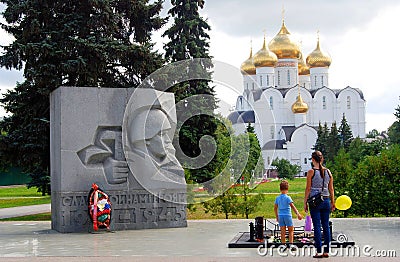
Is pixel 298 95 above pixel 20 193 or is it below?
above

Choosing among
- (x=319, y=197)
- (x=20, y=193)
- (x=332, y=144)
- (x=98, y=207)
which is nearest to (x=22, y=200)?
(x=20, y=193)

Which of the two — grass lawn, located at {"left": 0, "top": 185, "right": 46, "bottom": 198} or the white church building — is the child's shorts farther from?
the white church building

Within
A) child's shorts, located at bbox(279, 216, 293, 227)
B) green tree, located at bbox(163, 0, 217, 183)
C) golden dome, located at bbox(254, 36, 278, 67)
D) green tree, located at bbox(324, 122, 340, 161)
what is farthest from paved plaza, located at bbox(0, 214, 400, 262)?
golden dome, located at bbox(254, 36, 278, 67)

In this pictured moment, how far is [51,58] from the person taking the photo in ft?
66.5

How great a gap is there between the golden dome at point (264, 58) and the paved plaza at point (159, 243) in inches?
2461

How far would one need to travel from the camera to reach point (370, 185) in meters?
18.9

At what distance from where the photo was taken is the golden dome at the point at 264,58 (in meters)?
77.4

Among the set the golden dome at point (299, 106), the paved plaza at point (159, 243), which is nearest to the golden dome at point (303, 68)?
the golden dome at point (299, 106)

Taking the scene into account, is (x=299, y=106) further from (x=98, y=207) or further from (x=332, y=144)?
(x=98, y=207)

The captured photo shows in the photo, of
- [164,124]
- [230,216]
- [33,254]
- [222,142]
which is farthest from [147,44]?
[33,254]

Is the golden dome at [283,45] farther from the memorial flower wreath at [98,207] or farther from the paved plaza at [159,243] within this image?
the memorial flower wreath at [98,207]

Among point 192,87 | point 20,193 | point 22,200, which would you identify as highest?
point 192,87

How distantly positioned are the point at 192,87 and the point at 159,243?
13951mm

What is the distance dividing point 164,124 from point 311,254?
6.16 m
